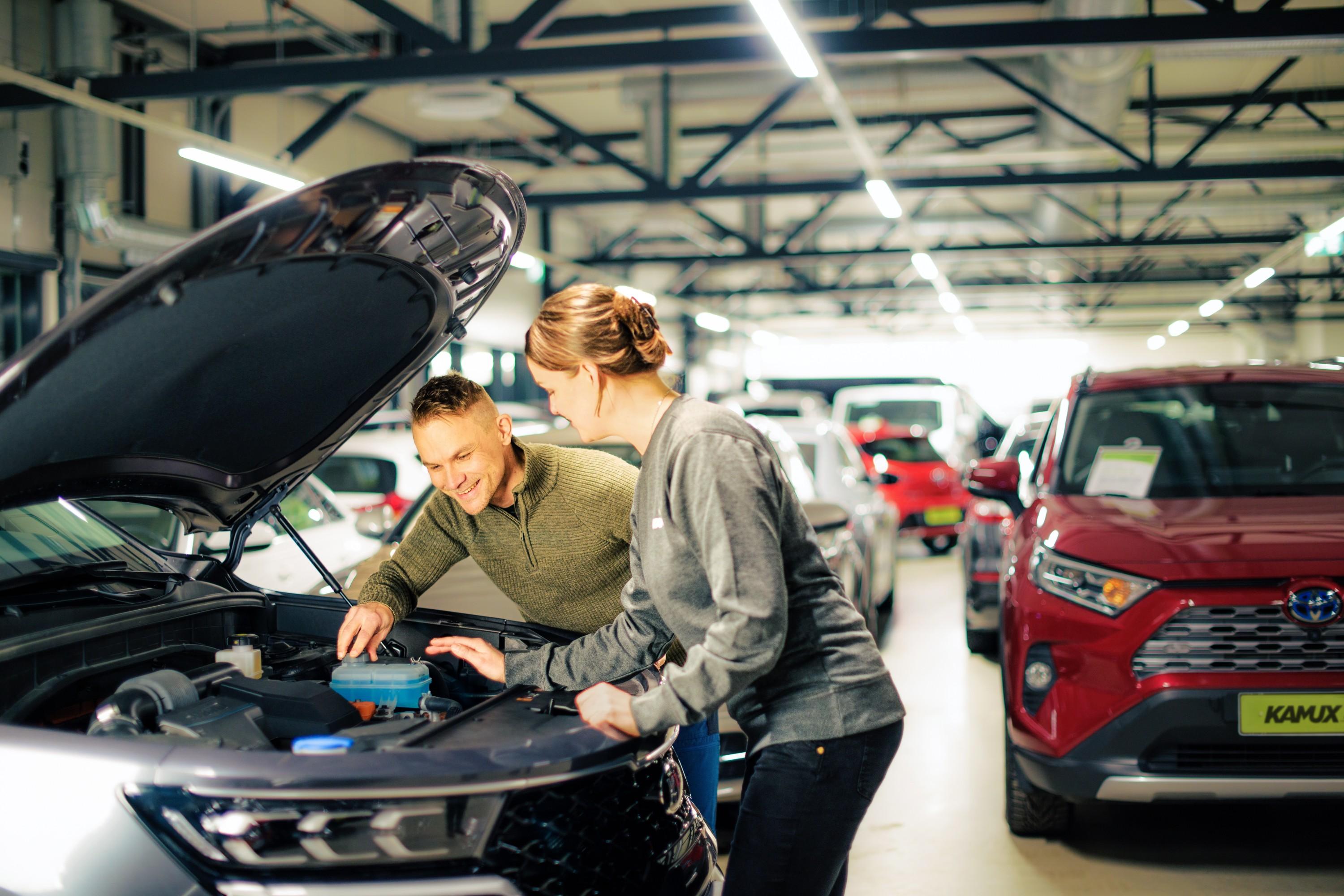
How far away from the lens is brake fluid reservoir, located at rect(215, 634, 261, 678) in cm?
216

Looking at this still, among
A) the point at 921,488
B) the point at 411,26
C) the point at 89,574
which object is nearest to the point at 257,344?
the point at 89,574

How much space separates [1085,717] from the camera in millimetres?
3115

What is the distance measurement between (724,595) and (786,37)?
4645 mm

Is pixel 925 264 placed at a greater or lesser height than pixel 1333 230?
lesser

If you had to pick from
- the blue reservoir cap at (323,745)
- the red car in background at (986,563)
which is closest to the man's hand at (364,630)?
the blue reservoir cap at (323,745)

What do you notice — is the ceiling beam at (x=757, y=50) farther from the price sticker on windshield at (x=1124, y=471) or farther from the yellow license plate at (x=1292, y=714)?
the yellow license plate at (x=1292, y=714)

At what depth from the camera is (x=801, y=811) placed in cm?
173

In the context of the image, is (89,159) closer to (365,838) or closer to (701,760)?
(701,760)

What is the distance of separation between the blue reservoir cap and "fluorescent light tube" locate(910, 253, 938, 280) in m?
13.9

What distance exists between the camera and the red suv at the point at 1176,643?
2.98 meters

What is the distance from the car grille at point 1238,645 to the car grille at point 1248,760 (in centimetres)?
20

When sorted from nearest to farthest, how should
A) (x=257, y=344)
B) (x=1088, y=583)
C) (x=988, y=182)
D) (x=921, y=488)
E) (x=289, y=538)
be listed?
(x=257, y=344)
(x=1088, y=583)
(x=289, y=538)
(x=988, y=182)
(x=921, y=488)

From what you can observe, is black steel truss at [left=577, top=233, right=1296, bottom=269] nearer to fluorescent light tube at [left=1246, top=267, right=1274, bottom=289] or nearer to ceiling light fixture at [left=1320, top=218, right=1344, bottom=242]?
fluorescent light tube at [left=1246, top=267, right=1274, bottom=289]

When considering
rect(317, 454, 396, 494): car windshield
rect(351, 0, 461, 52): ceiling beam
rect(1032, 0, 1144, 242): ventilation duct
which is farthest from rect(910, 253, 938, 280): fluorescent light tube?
rect(317, 454, 396, 494): car windshield
